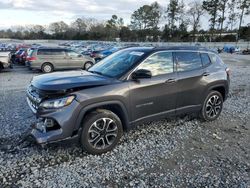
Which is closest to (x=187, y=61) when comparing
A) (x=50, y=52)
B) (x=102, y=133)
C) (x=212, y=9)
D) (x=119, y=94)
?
(x=119, y=94)

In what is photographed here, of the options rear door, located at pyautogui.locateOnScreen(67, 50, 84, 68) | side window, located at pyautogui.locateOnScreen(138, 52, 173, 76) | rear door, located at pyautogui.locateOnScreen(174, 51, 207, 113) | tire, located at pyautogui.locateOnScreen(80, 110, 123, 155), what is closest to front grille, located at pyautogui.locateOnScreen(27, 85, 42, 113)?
tire, located at pyautogui.locateOnScreen(80, 110, 123, 155)

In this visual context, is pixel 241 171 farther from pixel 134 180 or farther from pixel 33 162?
pixel 33 162

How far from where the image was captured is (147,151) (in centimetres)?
449

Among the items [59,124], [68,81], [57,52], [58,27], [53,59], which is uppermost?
[58,27]

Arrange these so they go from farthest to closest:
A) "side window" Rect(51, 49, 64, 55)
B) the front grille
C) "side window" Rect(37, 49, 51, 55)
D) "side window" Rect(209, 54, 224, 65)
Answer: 1. "side window" Rect(51, 49, 64, 55)
2. "side window" Rect(37, 49, 51, 55)
3. "side window" Rect(209, 54, 224, 65)
4. the front grille

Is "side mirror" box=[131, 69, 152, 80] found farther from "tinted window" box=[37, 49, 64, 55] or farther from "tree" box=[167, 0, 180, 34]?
"tree" box=[167, 0, 180, 34]

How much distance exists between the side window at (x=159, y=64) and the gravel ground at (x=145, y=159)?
1299 millimetres

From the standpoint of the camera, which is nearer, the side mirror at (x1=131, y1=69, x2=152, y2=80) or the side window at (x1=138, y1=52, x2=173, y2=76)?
the side mirror at (x1=131, y1=69, x2=152, y2=80)

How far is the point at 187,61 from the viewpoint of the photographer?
5.45 meters

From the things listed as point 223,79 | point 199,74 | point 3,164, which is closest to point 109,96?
point 3,164

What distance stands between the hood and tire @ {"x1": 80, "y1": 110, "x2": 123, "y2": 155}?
0.50 meters

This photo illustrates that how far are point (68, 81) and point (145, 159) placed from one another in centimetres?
182

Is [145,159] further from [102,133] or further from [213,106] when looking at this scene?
[213,106]

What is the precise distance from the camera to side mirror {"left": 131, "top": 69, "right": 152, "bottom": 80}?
14.7 ft
